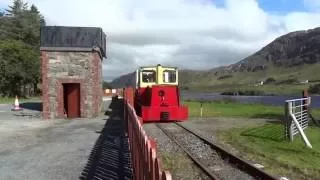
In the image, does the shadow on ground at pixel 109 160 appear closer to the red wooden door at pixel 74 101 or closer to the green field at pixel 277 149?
the green field at pixel 277 149

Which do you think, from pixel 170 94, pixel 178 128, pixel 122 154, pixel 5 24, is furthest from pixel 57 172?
pixel 5 24

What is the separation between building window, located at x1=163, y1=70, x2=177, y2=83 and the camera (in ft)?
90.5

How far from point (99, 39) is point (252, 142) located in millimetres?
16419

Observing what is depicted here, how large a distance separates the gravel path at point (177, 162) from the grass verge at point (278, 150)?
68.0 inches

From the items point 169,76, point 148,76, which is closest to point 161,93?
point 169,76

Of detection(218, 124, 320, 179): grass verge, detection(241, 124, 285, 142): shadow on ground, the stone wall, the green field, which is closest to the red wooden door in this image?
the stone wall

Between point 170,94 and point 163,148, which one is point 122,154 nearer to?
point 163,148

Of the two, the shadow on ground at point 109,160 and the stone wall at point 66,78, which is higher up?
the stone wall at point 66,78

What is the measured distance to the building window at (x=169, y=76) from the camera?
27.6 meters

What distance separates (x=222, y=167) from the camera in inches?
494

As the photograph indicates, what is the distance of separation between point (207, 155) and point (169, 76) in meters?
13.3

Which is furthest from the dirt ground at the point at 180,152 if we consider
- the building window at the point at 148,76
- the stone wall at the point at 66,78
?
the stone wall at the point at 66,78

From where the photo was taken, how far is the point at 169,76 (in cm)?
2772

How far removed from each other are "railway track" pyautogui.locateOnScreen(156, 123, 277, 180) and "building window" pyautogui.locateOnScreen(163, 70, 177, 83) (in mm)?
7185
